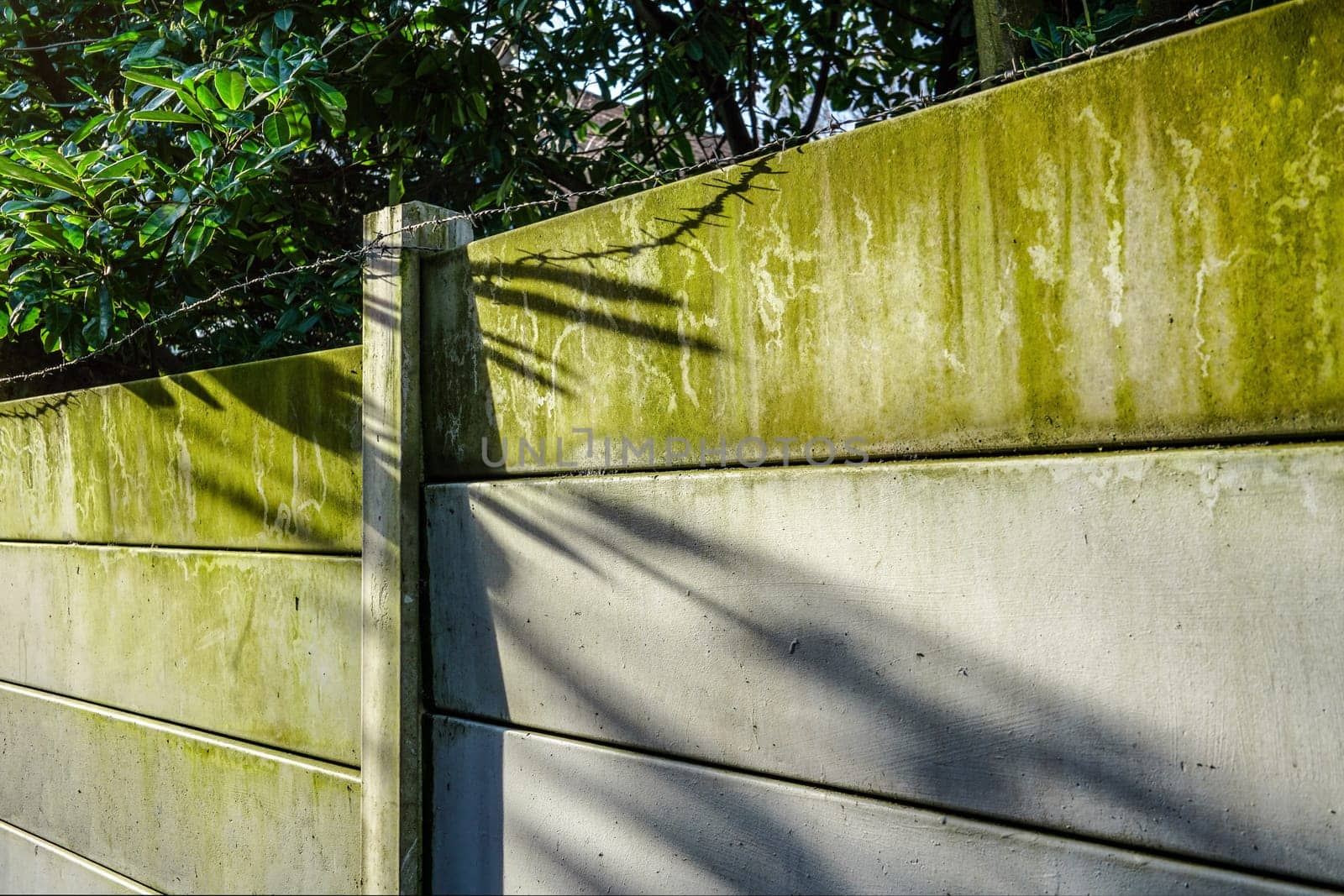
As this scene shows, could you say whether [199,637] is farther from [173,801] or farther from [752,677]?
[752,677]

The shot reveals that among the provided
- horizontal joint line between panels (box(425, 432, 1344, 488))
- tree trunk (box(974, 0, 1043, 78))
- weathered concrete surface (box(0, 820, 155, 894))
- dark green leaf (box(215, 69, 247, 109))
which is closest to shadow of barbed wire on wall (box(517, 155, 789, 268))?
horizontal joint line between panels (box(425, 432, 1344, 488))

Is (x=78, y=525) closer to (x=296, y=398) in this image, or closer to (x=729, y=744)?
(x=296, y=398)

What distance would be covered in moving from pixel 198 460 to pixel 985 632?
2.33m

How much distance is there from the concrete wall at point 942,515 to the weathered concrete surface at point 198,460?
53cm

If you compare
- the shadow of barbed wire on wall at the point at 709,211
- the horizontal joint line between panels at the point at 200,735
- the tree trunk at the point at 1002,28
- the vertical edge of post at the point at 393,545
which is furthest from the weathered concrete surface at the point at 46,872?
the tree trunk at the point at 1002,28

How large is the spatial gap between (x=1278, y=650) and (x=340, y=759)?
202 cm

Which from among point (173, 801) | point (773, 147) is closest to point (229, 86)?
point (773, 147)

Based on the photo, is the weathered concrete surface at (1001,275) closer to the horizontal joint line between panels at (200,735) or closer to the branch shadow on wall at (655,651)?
the branch shadow on wall at (655,651)

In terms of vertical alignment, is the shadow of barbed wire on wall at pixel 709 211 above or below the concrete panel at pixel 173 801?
above

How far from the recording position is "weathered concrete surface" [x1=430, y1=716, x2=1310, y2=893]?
56.1 inches

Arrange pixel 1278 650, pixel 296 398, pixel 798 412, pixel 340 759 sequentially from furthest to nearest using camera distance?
pixel 296 398
pixel 340 759
pixel 798 412
pixel 1278 650

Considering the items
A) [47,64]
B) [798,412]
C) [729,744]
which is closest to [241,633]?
[729,744]

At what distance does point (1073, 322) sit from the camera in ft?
4.68

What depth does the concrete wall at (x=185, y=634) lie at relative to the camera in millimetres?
2420
